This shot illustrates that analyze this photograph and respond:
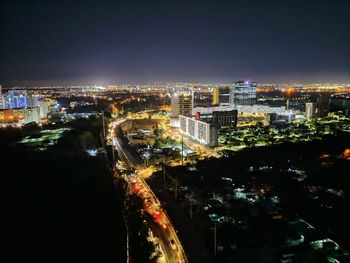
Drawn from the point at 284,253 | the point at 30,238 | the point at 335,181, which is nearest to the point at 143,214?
the point at 30,238

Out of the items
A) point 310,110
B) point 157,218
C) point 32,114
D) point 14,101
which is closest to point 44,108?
point 14,101

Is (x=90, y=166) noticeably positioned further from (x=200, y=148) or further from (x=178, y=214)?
(x=200, y=148)

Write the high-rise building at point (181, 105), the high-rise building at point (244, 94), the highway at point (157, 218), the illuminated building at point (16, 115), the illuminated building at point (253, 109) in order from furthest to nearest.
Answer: the high-rise building at point (244, 94), the illuminated building at point (253, 109), the high-rise building at point (181, 105), the illuminated building at point (16, 115), the highway at point (157, 218)

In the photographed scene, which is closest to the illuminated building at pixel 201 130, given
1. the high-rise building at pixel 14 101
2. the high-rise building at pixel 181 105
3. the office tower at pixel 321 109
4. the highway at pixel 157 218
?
the high-rise building at pixel 181 105

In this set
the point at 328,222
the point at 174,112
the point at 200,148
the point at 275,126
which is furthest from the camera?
the point at 174,112

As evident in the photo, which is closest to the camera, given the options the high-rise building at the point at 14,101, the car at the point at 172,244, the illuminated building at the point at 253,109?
the car at the point at 172,244

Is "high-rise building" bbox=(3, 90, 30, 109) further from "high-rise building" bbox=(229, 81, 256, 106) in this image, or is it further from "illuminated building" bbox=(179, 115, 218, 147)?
"high-rise building" bbox=(229, 81, 256, 106)

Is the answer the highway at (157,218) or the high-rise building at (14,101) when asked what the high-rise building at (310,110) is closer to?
the highway at (157,218)
